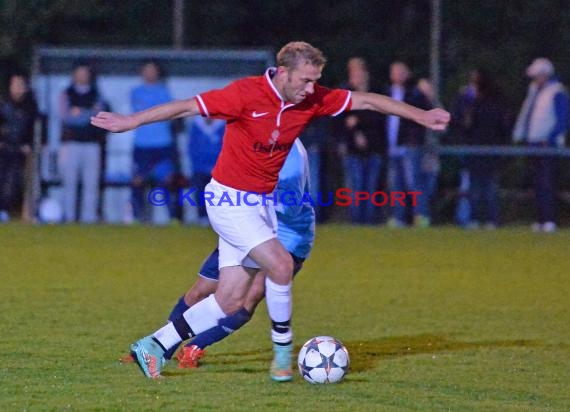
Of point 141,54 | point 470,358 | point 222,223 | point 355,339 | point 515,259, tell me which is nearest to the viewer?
point 222,223

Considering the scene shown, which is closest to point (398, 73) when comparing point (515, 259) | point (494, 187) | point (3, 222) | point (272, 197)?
point (494, 187)

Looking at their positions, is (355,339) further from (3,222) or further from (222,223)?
(3,222)

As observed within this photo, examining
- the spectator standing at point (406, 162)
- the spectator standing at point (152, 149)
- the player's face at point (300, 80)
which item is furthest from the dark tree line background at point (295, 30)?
the player's face at point (300, 80)

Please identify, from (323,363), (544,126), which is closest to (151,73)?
(544,126)

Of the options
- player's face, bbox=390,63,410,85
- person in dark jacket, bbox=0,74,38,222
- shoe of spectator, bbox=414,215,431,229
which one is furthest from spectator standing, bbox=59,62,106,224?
shoe of spectator, bbox=414,215,431,229

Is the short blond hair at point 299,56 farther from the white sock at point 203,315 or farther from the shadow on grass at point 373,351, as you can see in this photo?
the shadow on grass at point 373,351

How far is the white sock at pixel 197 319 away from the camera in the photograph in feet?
24.0

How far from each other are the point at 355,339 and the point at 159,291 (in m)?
2.82

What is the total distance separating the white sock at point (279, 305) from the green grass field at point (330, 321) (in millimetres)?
254

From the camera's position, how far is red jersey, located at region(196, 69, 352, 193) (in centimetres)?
715

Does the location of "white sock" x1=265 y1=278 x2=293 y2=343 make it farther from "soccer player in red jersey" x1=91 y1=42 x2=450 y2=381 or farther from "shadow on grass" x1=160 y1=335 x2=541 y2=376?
"shadow on grass" x1=160 y1=335 x2=541 y2=376

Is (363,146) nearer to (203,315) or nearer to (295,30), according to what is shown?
(295,30)

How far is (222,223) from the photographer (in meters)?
7.14

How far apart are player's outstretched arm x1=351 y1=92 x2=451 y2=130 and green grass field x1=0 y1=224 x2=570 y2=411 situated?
55.5 inches
